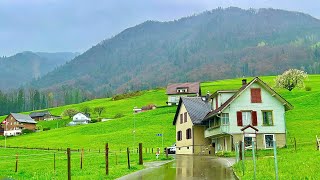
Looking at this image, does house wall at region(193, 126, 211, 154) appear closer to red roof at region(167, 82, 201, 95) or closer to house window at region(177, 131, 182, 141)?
house window at region(177, 131, 182, 141)

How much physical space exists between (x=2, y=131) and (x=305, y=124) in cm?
12170

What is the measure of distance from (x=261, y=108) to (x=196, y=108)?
12.7 metres

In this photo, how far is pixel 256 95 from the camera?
56.2m

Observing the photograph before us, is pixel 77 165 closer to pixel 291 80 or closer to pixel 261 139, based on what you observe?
pixel 261 139

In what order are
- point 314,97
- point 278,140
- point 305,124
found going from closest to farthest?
point 278,140 → point 305,124 → point 314,97

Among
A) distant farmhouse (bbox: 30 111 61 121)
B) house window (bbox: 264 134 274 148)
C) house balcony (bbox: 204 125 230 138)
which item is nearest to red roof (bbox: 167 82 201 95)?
distant farmhouse (bbox: 30 111 61 121)

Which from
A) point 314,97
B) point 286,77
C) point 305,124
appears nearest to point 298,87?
point 286,77

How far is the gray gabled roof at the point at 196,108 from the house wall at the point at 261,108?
26.6 feet

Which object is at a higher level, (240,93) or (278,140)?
(240,93)

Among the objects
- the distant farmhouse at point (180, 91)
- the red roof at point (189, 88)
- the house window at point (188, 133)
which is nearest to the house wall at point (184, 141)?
the house window at point (188, 133)

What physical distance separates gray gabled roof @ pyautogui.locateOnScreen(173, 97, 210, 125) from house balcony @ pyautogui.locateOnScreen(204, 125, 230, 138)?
2456mm

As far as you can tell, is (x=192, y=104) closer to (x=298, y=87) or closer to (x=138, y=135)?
(x=138, y=135)

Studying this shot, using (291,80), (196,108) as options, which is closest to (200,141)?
(196,108)

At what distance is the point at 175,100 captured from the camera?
449ft
